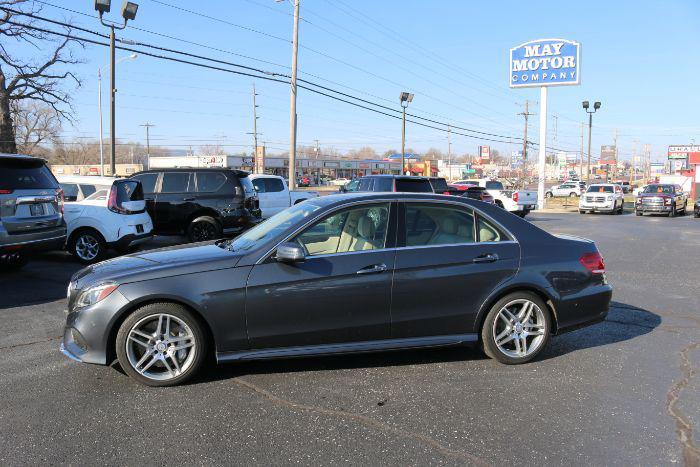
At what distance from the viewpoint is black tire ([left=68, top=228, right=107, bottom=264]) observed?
10.2m

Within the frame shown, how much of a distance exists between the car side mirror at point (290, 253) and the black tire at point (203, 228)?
821cm

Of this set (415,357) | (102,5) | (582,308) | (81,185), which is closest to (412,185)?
(81,185)

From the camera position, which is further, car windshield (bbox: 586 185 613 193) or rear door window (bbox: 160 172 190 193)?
car windshield (bbox: 586 185 613 193)

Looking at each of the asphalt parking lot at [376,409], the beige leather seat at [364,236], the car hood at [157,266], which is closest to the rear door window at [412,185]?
the asphalt parking lot at [376,409]

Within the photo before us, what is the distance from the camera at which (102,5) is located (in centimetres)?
1692

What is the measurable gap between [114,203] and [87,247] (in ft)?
3.27

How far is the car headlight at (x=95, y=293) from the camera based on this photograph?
420 cm

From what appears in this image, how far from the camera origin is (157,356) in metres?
4.24

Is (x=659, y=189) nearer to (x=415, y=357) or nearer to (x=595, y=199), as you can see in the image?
(x=595, y=199)

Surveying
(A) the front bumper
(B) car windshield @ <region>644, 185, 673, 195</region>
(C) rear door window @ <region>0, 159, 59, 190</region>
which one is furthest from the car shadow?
(B) car windshield @ <region>644, 185, 673, 195</region>

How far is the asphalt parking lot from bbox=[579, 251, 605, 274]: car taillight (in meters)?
0.81

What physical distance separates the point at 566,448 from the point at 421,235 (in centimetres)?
201

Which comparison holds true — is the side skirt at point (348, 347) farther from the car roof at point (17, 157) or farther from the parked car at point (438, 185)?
the parked car at point (438, 185)

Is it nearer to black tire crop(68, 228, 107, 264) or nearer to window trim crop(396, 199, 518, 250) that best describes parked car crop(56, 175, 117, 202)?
black tire crop(68, 228, 107, 264)
